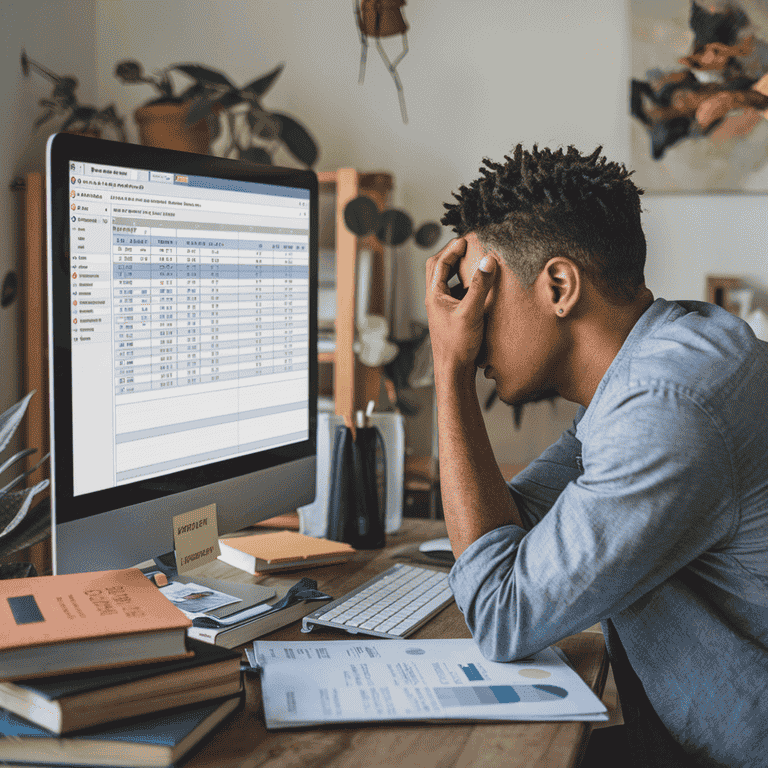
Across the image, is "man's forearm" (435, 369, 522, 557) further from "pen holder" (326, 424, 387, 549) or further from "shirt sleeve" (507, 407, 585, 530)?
"pen holder" (326, 424, 387, 549)

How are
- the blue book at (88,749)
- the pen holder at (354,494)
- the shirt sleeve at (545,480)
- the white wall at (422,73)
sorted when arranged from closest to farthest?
1. the blue book at (88,749)
2. the shirt sleeve at (545,480)
3. the pen holder at (354,494)
4. the white wall at (422,73)

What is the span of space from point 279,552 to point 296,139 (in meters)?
1.43

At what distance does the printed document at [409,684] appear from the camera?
70 centimetres

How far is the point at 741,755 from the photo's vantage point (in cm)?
79

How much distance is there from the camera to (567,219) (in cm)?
91

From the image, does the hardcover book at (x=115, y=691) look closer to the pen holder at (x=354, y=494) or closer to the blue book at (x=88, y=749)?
the blue book at (x=88, y=749)

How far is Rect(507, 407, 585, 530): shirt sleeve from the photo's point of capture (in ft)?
3.61

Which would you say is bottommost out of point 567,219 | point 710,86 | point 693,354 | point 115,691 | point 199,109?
point 115,691

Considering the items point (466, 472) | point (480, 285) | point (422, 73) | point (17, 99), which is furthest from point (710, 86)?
point (17, 99)

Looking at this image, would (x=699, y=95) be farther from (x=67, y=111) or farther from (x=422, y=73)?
(x=67, y=111)

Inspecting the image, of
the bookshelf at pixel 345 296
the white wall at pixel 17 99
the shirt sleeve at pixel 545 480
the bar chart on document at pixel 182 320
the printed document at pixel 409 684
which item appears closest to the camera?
the printed document at pixel 409 684

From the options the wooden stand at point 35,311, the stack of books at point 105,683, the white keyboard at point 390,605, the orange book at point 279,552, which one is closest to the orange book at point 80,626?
the stack of books at point 105,683

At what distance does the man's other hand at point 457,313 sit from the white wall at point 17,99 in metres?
1.69

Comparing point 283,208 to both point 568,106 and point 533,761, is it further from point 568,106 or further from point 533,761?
point 568,106
